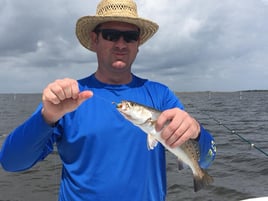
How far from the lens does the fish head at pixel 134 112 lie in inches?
116

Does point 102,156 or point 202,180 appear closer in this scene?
point 102,156

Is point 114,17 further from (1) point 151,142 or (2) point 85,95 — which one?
(1) point 151,142

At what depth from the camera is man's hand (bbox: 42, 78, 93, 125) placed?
2.51 meters

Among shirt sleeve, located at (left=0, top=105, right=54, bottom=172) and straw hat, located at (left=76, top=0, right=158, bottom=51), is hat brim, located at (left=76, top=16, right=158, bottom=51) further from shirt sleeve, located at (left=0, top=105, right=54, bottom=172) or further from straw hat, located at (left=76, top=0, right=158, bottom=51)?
shirt sleeve, located at (left=0, top=105, right=54, bottom=172)

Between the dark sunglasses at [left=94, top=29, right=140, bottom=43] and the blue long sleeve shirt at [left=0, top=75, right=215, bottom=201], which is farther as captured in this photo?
the dark sunglasses at [left=94, top=29, right=140, bottom=43]

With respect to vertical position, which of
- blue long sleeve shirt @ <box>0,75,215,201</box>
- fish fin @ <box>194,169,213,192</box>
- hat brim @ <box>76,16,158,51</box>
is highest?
hat brim @ <box>76,16,158,51</box>

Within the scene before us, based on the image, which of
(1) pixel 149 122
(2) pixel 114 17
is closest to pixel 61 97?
(1) pixel 149 122

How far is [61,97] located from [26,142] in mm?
576

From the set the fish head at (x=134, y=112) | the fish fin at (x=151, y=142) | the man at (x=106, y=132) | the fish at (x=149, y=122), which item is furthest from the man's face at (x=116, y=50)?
the fish fin at (x=151, y=142)

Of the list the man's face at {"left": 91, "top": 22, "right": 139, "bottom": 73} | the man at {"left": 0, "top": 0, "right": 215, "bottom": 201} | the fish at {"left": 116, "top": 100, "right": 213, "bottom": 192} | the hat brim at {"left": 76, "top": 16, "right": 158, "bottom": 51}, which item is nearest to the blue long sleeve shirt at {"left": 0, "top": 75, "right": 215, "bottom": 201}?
the man at {"left": 0, "top": 0, "right": 215, "bottom": 201}

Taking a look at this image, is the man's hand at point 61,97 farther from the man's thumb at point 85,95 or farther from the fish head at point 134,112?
the fish head at point 134,112

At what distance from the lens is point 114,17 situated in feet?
11.8

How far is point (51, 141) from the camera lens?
10.5 feet

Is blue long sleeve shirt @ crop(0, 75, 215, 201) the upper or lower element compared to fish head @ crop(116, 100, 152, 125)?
lower
